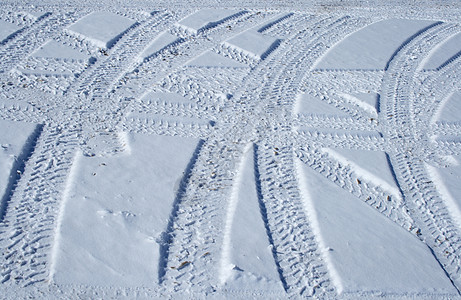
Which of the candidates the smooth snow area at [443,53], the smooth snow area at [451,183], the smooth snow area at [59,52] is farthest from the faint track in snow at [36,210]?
the smooth snow area at [443,53]

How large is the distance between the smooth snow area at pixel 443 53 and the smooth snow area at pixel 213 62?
137 cm

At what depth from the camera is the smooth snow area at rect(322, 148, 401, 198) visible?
2689mm

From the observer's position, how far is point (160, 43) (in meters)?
3.86

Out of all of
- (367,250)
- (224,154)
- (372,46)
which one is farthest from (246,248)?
(372,46)

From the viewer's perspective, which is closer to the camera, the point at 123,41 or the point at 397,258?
the point at 397,258

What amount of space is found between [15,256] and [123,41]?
2133 mm

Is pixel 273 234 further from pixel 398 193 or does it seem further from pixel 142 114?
pixel 142 114

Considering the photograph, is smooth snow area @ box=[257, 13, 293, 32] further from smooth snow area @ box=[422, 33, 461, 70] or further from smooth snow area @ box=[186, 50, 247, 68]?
smooth snow area @ box=[422, 33, 461, 70]

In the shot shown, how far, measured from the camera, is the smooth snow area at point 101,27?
12.5 feet

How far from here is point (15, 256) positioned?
2105mm

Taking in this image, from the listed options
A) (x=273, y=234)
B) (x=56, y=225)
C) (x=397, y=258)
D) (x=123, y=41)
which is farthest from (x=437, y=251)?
(x=123, y=41)

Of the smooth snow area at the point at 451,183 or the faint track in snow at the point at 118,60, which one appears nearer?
the smooth snow area at the point at 451,183

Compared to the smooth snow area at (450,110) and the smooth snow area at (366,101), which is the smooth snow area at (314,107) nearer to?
the smooth snow area at (366,101)

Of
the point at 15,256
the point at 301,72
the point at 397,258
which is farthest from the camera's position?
the point at 301,72
